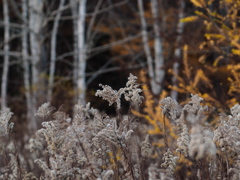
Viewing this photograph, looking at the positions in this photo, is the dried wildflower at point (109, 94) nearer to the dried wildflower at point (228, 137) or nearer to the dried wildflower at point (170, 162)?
the dried wildflower at point (170, 162)

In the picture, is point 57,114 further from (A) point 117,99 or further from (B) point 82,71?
(B) point 82,71

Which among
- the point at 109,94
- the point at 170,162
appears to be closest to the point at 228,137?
the point at 170,162

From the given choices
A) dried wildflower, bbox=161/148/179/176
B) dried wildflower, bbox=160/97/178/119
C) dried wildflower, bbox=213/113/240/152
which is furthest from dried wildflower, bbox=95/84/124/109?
dried wildflower, bbox=213/113/240/152

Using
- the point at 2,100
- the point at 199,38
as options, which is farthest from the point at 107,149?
the point at 2,100

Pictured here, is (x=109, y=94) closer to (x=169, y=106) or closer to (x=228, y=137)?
(x=169, y=106)

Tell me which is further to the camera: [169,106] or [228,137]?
[169,106]

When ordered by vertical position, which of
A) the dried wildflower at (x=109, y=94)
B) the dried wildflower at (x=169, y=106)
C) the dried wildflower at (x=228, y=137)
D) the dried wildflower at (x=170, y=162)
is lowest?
the dried wildflower at (x=170, y=162)

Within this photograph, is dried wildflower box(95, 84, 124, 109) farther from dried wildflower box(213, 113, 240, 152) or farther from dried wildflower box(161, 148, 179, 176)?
dried wildflower box(213, 113, 240, 152)

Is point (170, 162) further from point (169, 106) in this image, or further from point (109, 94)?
point (109, 94)

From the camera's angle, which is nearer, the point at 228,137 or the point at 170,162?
the point at 228,137

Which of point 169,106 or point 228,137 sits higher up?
point 169,106

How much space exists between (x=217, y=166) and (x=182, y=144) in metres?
0.31

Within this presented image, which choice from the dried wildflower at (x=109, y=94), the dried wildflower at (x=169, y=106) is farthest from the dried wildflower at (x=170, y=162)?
the dried wildflower at (x=109, y=94)

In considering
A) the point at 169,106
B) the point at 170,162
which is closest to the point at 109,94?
the point at 169,106
